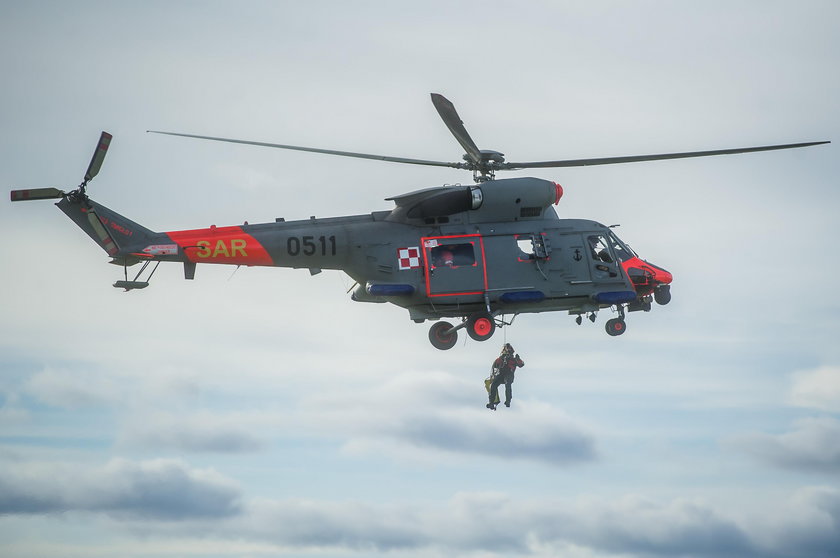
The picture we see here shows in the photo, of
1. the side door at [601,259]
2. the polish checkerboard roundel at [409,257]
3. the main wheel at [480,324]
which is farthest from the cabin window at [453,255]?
the side door at [601,259]

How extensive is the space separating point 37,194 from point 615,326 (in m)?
16.8

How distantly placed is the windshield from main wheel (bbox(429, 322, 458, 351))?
5399mm

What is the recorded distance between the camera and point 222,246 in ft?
110

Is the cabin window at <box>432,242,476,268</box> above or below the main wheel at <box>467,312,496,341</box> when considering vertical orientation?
above

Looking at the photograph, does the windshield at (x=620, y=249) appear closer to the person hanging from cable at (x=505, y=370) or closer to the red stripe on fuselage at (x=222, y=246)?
the person hanging from cable at (x=505, y=370)

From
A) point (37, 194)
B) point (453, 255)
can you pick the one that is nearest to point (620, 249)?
point (453, 255)

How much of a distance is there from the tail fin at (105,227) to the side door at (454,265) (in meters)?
7.76

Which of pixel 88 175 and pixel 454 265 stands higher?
pixel 88 175

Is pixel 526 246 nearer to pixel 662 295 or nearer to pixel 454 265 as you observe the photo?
pixel 454 265

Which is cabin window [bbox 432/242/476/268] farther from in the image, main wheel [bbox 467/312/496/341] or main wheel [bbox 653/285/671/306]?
main wheel [bbox 653/285/671/306]

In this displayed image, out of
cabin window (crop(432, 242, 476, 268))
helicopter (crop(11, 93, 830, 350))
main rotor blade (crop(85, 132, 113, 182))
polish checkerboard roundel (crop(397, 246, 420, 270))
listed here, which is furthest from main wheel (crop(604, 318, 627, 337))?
main rotor blade (crop(85, 132, 113, 182))

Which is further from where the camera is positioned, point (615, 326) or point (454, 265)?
point (615, 326)

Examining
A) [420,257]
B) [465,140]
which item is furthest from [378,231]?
[465,140]

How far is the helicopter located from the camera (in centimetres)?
3294
